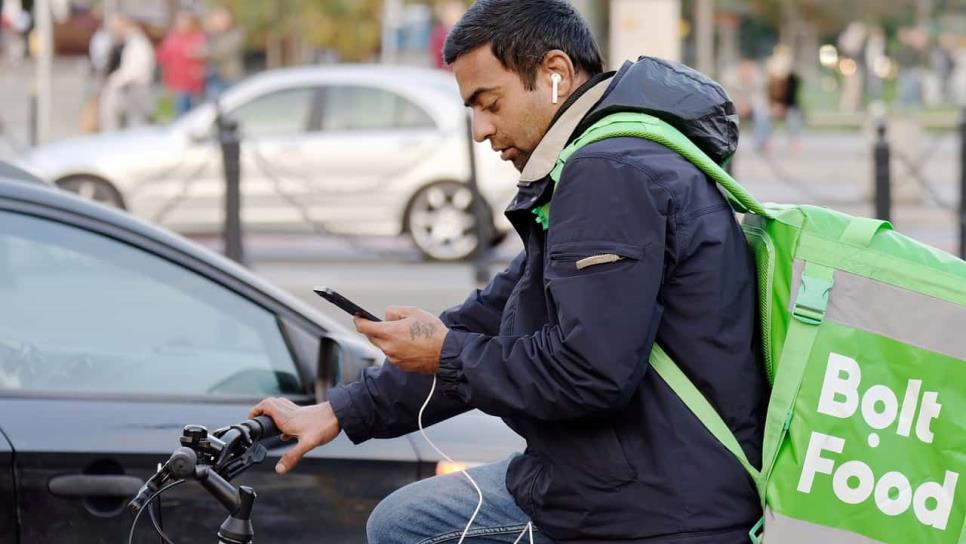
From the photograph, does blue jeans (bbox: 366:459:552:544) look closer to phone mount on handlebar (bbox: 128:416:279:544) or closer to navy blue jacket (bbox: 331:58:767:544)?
navy blue jacket (bbox: 331:58:767:544)

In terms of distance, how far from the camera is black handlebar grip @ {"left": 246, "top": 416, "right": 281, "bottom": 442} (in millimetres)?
2572

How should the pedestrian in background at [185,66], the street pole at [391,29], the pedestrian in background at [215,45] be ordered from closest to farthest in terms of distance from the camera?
the pedestrian in background at [185,66] → the pedestrian in background at [215,45] → the street pole at [391,29]

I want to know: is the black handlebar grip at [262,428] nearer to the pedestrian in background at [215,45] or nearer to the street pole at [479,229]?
the street pole at [479,229]

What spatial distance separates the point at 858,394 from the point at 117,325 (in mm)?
2223

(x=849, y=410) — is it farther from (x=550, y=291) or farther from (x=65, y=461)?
(x=65, y=461)

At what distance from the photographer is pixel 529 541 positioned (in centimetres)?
262

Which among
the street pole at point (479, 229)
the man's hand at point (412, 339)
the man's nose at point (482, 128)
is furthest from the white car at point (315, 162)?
the man's hand at point (412, 339)

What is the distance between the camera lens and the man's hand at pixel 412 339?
2.43m

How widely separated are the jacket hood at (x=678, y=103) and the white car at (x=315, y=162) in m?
10.0

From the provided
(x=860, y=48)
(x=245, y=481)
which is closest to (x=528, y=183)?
(x=245, y=481)

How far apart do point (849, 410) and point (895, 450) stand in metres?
0.09

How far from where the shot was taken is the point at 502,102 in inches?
98.6

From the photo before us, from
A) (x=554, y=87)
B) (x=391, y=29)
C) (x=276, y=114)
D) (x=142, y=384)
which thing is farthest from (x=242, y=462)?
(x=391, y=29)

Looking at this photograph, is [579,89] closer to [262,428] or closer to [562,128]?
[562,128]
